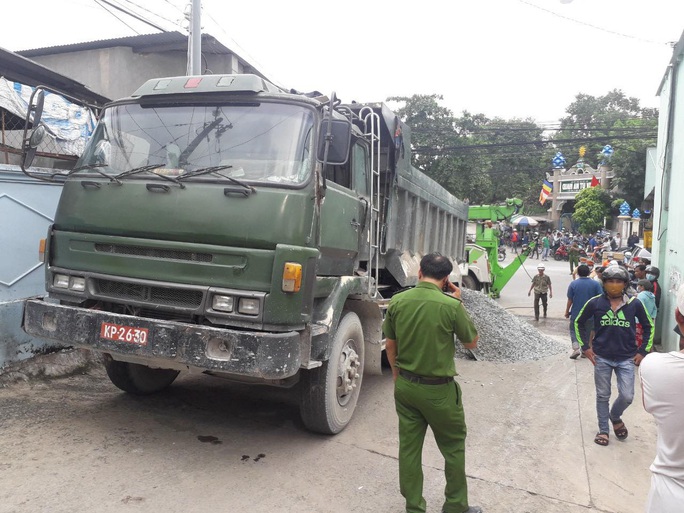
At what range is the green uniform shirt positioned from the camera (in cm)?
304

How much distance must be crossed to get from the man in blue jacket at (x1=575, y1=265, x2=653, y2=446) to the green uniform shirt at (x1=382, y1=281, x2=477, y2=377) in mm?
2021

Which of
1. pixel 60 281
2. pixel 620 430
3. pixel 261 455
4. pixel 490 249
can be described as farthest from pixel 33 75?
pixel 490 249

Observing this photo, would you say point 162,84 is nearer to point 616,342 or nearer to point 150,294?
point 150,294

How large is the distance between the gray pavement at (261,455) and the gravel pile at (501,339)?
190 centimetres

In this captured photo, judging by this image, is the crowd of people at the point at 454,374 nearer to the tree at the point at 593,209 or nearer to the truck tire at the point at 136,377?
the truck tire at the point at 136,377

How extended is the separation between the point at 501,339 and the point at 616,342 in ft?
10.9

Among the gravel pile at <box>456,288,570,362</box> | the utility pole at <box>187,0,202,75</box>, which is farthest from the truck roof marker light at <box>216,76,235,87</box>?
the gravel pile at <box>456,288,570,362</box>

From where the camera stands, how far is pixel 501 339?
775cm

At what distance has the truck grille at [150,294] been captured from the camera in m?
3.54

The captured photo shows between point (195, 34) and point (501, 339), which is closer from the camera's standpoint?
point (501, 339)

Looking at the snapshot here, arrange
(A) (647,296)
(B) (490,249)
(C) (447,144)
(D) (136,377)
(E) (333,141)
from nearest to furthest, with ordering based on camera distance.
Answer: (E) (333,141)
(D) (136,377)
(A) (647,296)
(B) (490,249)
(C) (447,144)

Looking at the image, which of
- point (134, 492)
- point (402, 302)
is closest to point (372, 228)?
point (402, 302)

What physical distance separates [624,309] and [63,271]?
4439mm

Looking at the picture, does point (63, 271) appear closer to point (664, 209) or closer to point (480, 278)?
point (664, 209)
